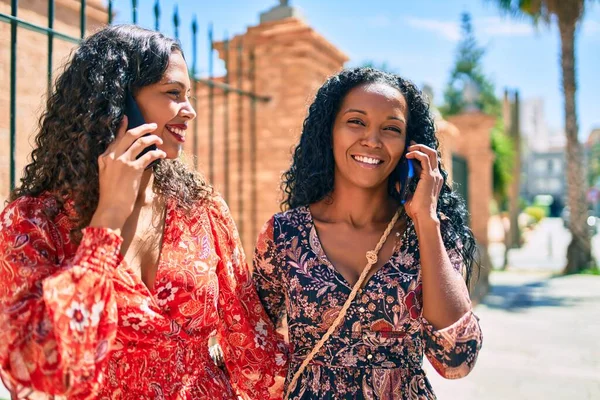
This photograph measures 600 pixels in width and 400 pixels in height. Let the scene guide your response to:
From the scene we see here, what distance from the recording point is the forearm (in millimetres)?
1764

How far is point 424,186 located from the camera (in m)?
1.88

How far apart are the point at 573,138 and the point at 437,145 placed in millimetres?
11644

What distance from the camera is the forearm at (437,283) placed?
5.79 feet

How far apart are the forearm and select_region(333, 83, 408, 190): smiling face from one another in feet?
0.90

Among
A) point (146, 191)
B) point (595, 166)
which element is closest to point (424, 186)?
point (146, 191)

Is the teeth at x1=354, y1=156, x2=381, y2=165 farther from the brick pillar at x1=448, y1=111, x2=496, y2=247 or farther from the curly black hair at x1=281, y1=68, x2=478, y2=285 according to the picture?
Answer: the brick pillar at x1=448, y1=111, x2=496, y2=247

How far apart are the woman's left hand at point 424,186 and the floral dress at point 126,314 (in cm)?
67

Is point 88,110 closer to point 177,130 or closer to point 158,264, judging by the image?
point 177,130

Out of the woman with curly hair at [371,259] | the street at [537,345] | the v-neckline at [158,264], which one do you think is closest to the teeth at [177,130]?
the v-neckline at [158,264]

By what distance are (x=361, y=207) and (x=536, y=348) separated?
4.55m

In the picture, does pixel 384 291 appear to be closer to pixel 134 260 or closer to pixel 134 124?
pixel 134 260

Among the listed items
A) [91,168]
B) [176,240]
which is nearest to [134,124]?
[91,168]

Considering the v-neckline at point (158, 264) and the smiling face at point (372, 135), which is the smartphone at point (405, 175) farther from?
the v-neckline at point (158, 264)

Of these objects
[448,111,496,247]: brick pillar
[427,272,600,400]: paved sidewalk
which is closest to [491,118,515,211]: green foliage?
[448,111,496,247]: brick pillar
